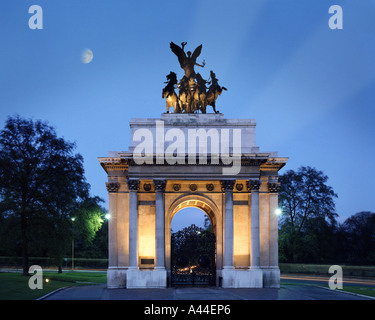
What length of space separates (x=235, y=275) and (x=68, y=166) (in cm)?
1805

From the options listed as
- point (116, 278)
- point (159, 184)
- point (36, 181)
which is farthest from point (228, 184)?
point (36, 181)

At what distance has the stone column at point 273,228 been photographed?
36.1 meters

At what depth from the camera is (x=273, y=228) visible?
36438 millimetres

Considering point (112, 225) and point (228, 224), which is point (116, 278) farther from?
point (228, 224)

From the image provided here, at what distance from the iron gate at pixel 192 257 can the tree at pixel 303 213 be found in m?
29.7

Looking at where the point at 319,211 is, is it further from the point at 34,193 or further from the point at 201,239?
the point at 34,193

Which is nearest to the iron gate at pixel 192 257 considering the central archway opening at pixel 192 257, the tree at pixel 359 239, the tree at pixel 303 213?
the central archway opening at pixel 192 257

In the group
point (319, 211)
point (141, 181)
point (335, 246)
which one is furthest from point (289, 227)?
point (141, 181)

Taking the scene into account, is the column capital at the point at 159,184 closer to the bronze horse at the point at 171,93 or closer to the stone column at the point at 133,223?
the stone column at the point at 133,223

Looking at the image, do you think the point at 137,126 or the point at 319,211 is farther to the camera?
the point at 319,211

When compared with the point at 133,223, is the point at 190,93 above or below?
above

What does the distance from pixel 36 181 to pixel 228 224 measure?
17558mm

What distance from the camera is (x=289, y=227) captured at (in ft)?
217

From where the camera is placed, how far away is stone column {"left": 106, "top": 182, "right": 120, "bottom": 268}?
117 ft
